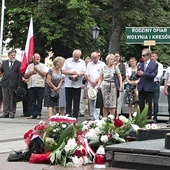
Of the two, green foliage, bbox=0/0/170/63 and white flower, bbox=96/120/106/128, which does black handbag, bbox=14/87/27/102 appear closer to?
white flower, bbox=96/120/106/128

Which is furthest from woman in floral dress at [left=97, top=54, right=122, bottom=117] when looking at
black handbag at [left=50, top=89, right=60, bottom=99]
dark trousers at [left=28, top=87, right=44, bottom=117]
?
dark trousers at [left=28, top=87, right=44, bottom=117]

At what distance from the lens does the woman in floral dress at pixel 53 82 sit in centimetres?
1483

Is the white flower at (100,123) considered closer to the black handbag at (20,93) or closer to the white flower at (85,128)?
the white flower at (85,128)

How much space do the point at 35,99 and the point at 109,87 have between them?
3.34 metres

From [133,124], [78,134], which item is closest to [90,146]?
[78,134]

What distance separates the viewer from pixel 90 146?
26.9ft

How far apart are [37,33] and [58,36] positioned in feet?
6.54

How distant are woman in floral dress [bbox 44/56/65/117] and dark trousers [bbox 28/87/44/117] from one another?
197 centimetres

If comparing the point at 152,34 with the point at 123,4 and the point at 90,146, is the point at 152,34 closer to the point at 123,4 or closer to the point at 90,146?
the point at 90,146

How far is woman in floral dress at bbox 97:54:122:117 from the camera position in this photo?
47.3 feet

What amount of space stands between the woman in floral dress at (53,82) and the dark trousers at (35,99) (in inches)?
77.6

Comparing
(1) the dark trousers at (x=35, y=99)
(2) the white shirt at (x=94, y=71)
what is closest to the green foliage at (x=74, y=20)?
(1) the dark trousers at (x=35, y=99)

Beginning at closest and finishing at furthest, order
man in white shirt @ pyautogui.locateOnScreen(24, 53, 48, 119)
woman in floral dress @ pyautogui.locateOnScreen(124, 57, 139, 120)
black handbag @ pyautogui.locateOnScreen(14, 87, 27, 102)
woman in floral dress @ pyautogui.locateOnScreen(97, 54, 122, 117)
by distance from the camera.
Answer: woman in floral dress @ pyautogui.locateOnScreen(97, 54, 122, 117)
woman in floral dress @ pyautogui.locateOnScreen(124, 57, 139, 120)
man in white shirt @ pyautogui.locateOnScreen(24, 53, 48, 119)
black handbag @ pyautogui.locateOnScreen(14, 87, 27, 102)

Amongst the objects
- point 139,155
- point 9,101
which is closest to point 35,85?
point 9,101
